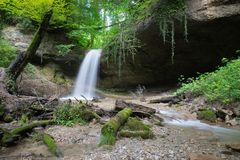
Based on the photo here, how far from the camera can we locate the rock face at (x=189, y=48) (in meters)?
10.7


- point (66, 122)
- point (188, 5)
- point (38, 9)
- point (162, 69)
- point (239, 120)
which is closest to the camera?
point (66, 122)

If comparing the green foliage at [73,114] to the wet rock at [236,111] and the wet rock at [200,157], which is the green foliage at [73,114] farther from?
the wet rock at [236,111]

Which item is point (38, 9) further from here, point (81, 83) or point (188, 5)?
point (81, 83)

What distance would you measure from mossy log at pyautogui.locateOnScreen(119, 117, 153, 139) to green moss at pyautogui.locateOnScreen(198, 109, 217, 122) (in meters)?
→ 3.22

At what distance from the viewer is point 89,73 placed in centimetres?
1736

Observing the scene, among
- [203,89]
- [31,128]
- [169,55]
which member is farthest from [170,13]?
[31,128]

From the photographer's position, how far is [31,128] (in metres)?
6.20

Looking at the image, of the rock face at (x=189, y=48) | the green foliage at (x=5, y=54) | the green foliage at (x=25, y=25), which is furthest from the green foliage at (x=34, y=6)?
the green foliage at (x=25, y=25)

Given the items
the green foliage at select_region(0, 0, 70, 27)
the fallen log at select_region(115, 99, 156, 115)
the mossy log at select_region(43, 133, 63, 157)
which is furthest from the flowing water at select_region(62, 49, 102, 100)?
the mossy log at select_region(43, 133, 63, 157)

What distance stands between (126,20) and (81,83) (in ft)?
23.3

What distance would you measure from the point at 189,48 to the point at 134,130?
31.3 ft

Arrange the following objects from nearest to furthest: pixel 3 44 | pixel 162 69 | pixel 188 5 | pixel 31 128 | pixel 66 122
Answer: pixel 31 128 → pixel 66 122 → pixel 188 5 → pixel 3 44 → pixel 162 69

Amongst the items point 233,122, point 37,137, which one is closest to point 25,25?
point 37,137

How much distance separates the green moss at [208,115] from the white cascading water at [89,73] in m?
9.40
